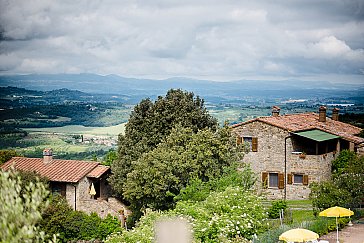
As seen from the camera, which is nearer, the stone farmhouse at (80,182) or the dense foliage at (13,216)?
the dense foliage at (13,216)

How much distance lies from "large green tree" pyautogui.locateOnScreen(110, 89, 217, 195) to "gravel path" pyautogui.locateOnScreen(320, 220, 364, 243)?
15.7m

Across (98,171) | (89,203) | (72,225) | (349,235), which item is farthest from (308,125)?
(72,225)

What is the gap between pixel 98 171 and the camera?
42000 mm

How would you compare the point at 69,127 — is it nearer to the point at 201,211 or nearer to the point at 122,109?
the point at 122,109

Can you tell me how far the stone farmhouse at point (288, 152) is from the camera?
1468 inches

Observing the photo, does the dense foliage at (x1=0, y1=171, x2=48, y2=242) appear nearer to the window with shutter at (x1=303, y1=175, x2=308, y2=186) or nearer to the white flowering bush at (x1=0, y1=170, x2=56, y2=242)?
the white flowering bush at (x1=0, y1=170, x2=56, y2=242)

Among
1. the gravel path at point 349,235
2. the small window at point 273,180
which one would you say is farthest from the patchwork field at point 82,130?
the gravel path at point 349,235

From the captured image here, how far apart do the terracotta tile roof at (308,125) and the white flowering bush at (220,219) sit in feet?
41.1

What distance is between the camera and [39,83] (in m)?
156

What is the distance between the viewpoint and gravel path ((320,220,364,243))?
80.0 feet

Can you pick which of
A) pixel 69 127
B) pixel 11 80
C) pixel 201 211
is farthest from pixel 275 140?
pixel 11 80

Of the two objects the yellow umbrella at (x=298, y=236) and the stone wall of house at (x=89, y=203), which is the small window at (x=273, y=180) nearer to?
the stone wall of house at (x=89, y=203)

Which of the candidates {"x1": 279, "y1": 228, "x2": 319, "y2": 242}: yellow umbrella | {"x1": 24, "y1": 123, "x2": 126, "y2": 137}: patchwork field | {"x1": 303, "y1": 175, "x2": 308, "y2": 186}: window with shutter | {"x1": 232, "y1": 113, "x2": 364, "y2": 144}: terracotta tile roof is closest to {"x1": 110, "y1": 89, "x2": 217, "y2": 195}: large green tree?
{"x1": 232, "y1": 113, "x2": 364, "y2": 144}: terracotta tile roof

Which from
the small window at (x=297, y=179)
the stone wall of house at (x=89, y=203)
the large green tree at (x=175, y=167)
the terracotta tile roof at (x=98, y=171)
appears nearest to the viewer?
the large green tree at (x=175, y=167)
